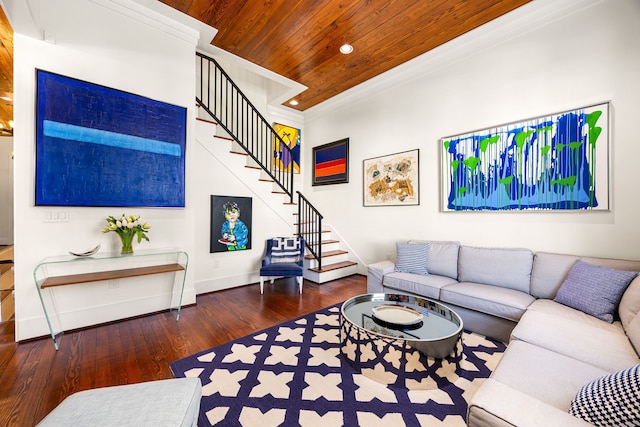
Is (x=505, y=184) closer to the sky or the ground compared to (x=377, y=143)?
closer to the ground

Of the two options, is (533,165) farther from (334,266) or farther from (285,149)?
(285,149)

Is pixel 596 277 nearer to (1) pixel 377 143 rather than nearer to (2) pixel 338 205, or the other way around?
(1) pixel 377 143

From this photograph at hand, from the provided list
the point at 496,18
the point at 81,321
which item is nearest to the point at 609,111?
the point at 496,18

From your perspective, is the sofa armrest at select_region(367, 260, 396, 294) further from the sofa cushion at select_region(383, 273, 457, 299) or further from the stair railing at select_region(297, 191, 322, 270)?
the stair railing at select_region(297, 191, 322, 270)

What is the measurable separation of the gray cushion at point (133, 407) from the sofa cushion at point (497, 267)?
2923 millimetres

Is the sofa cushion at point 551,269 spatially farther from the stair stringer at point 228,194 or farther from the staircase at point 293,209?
the stair stringer at point 228,194

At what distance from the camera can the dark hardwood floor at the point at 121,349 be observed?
172 cm

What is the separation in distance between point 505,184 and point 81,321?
4.88 meters

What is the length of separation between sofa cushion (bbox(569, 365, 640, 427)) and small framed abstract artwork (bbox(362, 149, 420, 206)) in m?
3.10

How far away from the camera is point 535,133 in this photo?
2.81 metres

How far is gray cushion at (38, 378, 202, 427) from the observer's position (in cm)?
95

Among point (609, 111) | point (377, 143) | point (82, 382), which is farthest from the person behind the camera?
point (377, 143)

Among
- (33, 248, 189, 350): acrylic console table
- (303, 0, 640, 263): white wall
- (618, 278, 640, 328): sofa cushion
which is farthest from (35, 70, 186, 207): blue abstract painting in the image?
(618, 278, 640, 328): sofa cushion

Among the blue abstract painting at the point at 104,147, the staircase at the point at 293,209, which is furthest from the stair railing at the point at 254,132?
the blue abstract painting at the point at 104,147
